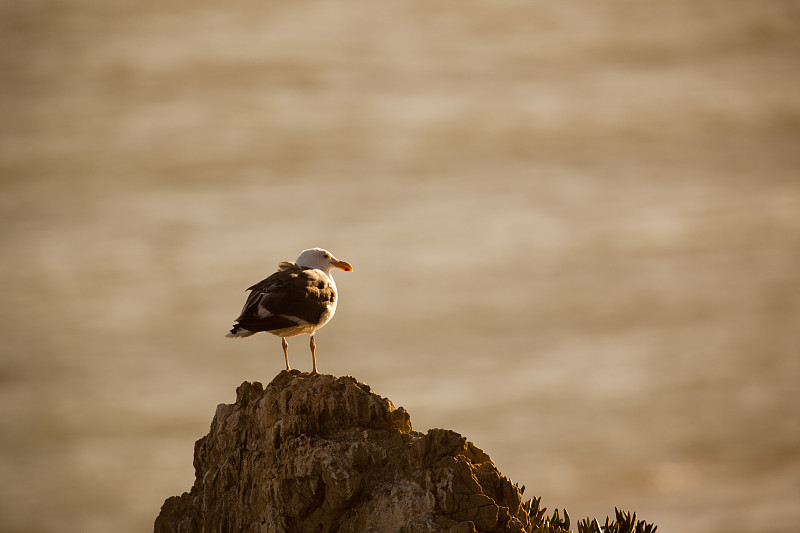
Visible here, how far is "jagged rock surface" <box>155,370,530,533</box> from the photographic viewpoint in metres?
13.6

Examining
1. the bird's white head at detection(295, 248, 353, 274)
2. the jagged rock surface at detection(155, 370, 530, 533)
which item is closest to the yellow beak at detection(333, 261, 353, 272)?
the bird's white head at detection(295, 248, 353, 274)

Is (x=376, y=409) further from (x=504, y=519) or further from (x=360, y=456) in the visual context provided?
(x=504, y=519)

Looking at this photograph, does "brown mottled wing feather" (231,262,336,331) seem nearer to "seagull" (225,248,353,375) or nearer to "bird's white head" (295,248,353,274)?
"seagull" (225,248,353,375)

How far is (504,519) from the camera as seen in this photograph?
1378 cm

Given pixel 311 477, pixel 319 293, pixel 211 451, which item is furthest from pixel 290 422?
pixel 319 293

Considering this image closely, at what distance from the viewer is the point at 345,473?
45.0 feet

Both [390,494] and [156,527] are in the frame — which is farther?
[156,527]

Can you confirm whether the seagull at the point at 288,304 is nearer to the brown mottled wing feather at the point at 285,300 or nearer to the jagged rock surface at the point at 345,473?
the brown mottled wing feather at the point at 285,300

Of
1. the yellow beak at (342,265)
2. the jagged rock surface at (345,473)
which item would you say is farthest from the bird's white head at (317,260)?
the jagged rock surface at (345,473)

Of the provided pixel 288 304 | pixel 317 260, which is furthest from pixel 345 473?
pixel 317 260

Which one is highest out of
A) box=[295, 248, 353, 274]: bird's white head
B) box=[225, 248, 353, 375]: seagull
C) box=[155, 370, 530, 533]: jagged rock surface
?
box=[295, 248, 353, 274]: bird's white head

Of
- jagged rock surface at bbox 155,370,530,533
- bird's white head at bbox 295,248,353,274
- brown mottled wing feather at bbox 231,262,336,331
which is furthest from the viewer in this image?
bird's white head at bbox 295,248,353,274

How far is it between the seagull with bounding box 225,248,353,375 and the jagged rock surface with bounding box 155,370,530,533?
104cm

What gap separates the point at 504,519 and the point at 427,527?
3.60ft
